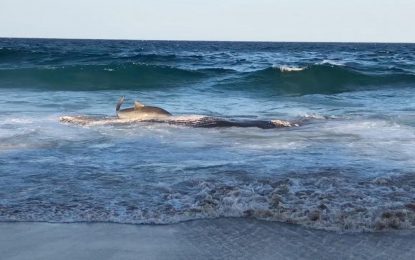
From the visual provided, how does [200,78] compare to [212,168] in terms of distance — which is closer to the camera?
[212,168]

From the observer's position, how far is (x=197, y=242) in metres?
4.07

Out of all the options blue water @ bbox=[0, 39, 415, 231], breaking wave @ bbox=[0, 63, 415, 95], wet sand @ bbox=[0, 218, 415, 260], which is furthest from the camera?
breaking wave @ bbox=[0, 63, 415, 95]

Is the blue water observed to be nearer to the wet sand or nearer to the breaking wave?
the wet sand

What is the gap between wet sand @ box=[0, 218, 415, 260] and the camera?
3.82 m

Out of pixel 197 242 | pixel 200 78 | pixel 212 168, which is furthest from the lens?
pixel 200 78

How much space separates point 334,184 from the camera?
5.57 meters

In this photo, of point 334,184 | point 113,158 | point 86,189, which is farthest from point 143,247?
point 113,158

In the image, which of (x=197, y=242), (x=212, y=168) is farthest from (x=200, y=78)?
(x=197, y=242)

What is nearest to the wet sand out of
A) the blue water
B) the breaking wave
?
the blue water

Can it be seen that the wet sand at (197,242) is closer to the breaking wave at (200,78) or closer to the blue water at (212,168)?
the blue water at (212,168)

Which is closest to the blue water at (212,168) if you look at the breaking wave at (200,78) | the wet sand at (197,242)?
the wet sand at (197,242)

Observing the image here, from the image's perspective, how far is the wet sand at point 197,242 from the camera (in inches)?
150

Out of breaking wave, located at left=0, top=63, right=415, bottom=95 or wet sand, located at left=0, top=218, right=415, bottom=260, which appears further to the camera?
breaking wave, located at left=0, top=63, right=415, bottom=95

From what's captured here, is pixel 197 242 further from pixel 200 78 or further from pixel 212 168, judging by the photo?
pixel 200 78
